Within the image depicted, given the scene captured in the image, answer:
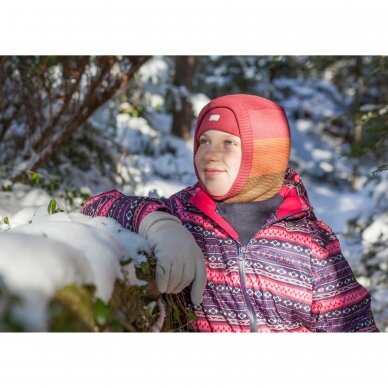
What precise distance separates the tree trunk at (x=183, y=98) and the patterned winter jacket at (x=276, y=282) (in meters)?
8.77

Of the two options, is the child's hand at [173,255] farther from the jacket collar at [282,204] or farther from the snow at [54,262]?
the jacket collar at [282,204]

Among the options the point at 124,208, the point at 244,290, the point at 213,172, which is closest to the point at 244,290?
the point at 244,290

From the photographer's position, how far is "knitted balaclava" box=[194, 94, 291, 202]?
2391 mm

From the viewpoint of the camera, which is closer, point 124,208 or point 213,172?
point 124,208

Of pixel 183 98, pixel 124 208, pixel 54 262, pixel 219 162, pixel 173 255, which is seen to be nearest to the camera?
pixel 54 262

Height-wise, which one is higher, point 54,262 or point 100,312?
point 54,262

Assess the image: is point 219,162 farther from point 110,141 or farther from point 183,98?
point 183,98

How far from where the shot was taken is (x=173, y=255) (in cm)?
169

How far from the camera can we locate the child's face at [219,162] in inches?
93.7

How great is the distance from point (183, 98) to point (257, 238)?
9555 millimetres

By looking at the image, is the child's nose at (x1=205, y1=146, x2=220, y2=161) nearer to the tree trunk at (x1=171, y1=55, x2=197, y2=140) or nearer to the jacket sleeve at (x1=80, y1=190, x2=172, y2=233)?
the jacket sleeve at (x1=80, y1=190, x2=172, y2=233)
